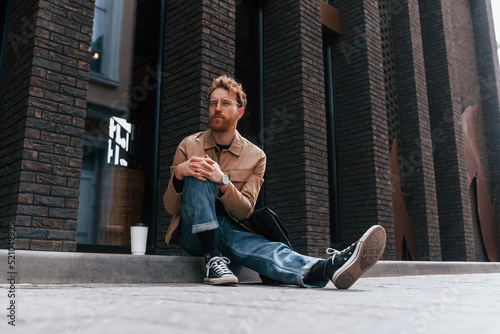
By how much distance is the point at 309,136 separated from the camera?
5691 millimetres

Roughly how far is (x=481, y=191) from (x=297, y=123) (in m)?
6.91

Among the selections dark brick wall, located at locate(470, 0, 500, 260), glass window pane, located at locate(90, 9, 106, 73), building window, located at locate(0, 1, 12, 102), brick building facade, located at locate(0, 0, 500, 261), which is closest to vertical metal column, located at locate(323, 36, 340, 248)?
brick building facade, located at locate(0, 0, 500, 261)

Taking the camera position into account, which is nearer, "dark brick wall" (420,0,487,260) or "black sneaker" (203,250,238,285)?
"black sneaker" (203,250,238,285)

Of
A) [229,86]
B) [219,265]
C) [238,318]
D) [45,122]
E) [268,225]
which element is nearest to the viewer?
[238,318]

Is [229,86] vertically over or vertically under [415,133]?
under

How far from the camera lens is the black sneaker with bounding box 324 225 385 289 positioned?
7.70 feet

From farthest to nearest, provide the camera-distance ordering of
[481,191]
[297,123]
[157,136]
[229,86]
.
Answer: [481,191], [297,123], [157,136], [229,86]

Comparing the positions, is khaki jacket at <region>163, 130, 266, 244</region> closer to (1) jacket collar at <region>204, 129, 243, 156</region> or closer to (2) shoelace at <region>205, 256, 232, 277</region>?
(1) jacket collar at <region>204, 129, 243, 156</region>

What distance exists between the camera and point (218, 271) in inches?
103

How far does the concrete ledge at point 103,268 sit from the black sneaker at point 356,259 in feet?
3.31

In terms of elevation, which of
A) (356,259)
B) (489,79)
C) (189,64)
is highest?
(489,79)

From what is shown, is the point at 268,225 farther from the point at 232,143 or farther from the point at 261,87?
the point at 261,87

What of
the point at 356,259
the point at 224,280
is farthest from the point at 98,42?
the point at 356,259

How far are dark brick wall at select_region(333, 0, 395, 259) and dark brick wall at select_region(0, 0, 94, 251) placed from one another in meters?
4.35
